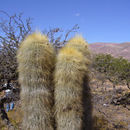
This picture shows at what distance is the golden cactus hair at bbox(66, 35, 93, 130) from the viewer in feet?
12.3

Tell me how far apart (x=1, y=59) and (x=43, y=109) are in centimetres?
288

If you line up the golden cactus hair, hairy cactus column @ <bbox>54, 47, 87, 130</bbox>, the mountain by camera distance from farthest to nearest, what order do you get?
the mountain < the golden cactus hair < hairy cactus column @ <bbox>54, 47, 87, 130</bbox>

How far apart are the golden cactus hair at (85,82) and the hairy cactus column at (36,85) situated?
853 mm

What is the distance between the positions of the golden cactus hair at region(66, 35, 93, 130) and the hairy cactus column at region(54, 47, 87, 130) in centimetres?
47

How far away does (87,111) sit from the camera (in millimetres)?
3846

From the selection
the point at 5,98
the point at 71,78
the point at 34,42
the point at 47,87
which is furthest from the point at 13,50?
the point at 71,78

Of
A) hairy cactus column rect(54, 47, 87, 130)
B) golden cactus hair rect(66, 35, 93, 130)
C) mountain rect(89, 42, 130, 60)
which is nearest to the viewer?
hairy cactus column rect(54, 47, 87, 130)

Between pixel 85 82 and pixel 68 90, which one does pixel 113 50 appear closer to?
pixel 85 82

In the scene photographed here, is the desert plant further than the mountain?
No

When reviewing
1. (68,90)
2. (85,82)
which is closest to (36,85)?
(68,90)

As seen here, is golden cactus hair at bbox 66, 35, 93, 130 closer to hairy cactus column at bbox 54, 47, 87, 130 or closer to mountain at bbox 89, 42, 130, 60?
hairy cactus column at bbox 54, 47, 87, 130

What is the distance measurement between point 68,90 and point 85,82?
786mm

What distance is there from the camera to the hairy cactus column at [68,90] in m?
3.12

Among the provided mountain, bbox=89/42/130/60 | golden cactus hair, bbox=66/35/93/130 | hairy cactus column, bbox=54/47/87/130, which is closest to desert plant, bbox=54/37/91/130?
hairy cactus column, bbox=54/47/87/130
